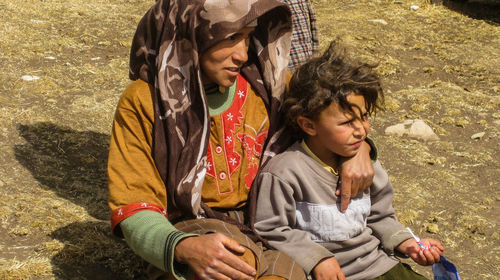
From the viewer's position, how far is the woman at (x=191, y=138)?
2.84 m

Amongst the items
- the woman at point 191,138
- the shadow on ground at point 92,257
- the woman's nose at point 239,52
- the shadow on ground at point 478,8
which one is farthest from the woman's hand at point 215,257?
the shadow on ground at point 478,8

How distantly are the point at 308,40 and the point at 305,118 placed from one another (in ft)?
5.85

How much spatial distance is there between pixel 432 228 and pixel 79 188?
2295 mm

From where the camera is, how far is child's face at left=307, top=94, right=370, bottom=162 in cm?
304

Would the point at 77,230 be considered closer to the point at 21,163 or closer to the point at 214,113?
the point at 21,163

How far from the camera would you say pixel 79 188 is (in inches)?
175

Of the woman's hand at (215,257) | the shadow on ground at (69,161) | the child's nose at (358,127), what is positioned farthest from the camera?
the shadow on ground at (69,161)

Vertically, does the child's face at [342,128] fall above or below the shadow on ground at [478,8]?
above

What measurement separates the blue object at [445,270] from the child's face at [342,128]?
2.11 ft

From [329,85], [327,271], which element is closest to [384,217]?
[327,271]

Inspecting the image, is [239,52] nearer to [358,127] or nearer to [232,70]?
[232,70]

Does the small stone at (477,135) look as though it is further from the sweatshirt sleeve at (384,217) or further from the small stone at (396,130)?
the sweatshirt sleeve at (384,217)

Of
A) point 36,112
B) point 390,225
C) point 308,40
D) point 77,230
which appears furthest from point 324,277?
point 36,112

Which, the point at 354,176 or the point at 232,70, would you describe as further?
the point at 354,176
